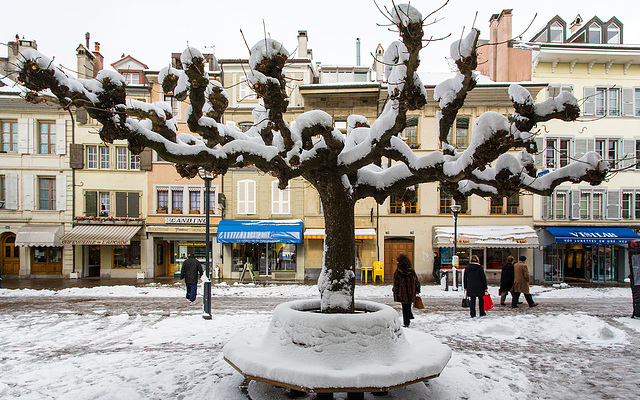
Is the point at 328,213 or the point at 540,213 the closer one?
the point at 328,213

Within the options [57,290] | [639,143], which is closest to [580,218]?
[639,143]

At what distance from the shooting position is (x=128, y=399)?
5195 mm

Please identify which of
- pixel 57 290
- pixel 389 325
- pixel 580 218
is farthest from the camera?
pixel 580 218

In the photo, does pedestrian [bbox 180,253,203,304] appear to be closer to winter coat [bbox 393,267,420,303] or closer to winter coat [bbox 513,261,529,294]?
winter coat [bbox 393,267,420,303]

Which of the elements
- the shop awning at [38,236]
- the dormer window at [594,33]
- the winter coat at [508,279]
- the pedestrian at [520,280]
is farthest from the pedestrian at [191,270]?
the dormer window at [594,33]

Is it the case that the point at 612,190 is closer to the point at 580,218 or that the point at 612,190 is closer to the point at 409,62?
the point at 580,218

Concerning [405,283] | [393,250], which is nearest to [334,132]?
[405,283]

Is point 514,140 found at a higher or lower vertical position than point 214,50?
lower

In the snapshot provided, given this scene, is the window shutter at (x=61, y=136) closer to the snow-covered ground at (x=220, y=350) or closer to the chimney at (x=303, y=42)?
the snow-covered ground at (x=220, y=350)

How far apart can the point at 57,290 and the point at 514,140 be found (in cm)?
1946

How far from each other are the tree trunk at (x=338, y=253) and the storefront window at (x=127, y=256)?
795 inches

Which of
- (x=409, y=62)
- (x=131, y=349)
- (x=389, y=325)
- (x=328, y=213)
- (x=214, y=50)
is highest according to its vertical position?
(x=214, y=50)

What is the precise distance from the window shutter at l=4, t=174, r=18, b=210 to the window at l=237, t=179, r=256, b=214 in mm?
→ 12642

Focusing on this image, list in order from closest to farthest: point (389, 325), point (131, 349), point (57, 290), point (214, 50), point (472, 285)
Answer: point (389, 325), point (131, 349), point (472, 285), point (57, 290), point (214, 50)
